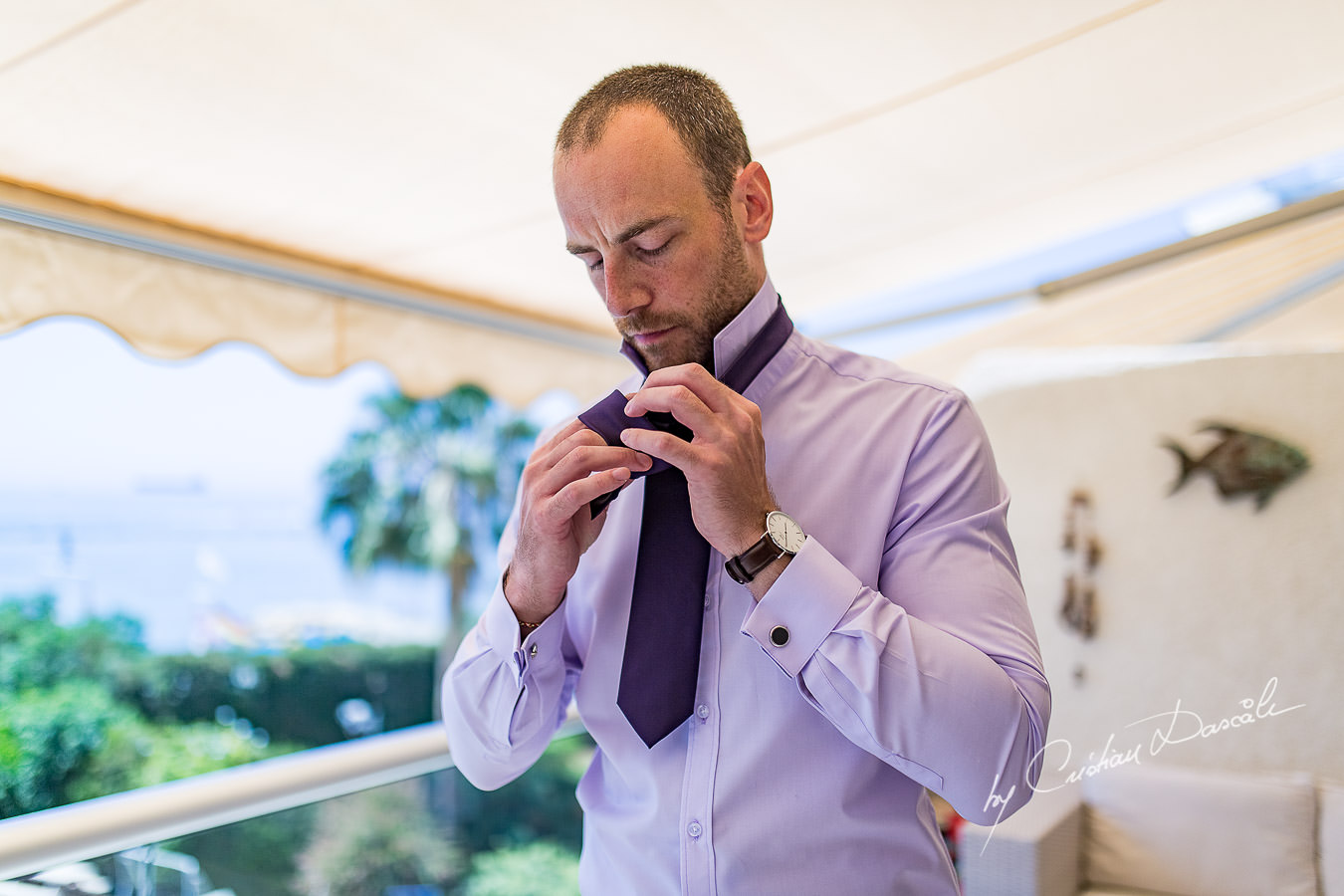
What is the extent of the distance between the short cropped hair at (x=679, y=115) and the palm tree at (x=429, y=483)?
10.1 m

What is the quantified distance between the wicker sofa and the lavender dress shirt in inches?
100

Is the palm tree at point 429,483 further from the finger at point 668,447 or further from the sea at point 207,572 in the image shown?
the finger at point 668,447

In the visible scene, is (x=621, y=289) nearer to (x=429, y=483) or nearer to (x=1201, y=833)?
(x=1201, y=833)

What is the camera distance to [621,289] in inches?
40.9

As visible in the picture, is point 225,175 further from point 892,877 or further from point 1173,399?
point 1173,399

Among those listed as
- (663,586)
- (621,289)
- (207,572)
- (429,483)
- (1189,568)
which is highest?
(621,289)

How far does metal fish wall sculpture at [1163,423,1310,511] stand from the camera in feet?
12.5

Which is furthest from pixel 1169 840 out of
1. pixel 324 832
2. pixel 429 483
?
pixel 429 483

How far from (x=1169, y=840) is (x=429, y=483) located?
30.6 feet

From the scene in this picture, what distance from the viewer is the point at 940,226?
12.4 ft

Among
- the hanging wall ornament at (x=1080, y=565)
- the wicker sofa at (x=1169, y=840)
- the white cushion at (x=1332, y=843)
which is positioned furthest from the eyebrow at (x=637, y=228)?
the hanging wall ornament at (x=1080, y=565)

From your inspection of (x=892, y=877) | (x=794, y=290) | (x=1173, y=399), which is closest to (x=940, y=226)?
(x=794, y=290)

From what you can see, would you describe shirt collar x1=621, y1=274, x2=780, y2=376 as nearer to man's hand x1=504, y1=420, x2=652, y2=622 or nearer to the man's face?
the man's face

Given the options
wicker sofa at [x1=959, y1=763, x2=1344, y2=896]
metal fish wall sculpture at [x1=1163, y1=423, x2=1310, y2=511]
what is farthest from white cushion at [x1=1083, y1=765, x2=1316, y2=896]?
metal fish wall sculpture at [x1=1163, y1=423, x2=1310, y2=511]
